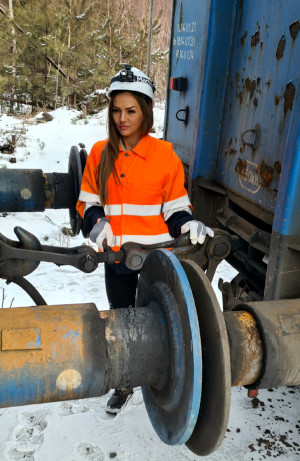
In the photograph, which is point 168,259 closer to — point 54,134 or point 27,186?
point 27,186

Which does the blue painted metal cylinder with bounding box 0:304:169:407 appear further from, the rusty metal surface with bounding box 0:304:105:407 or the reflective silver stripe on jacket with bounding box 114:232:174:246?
the reflective silver stripe on jacket with bounding box 114:232:174:246

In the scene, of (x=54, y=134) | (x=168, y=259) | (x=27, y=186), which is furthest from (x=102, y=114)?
(x=168, y=259)

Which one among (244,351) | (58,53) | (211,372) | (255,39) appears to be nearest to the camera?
(211,372)

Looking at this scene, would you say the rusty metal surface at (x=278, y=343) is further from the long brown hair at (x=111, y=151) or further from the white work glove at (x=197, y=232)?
the long brown hair at (x=111, y=151)

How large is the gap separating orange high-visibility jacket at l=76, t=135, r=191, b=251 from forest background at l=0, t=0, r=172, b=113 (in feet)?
27.1

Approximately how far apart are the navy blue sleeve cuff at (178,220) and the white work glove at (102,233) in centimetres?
37

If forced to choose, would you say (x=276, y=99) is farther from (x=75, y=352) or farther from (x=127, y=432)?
(x=127, y=432)

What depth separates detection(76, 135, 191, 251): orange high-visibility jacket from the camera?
208 centimetres

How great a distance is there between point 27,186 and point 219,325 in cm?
202

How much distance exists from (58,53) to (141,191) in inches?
345

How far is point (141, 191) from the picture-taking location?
209 cm

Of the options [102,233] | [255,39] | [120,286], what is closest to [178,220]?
[102,233]

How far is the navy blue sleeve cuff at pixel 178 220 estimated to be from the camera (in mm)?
2126

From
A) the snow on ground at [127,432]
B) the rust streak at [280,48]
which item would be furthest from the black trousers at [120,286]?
the rust streak at [280,48]
